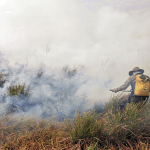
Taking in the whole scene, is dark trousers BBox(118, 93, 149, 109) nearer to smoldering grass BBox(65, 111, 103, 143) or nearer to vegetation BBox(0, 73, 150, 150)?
vegetation BBox(0, 73, 150, 150)

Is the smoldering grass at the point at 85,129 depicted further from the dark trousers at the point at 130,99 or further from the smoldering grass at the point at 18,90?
the smoldering grass at the point at 18,90

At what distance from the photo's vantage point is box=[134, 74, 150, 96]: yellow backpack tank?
4848 millimetres

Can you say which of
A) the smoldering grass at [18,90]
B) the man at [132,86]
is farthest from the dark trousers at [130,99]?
the smoldering grass at [18,90]

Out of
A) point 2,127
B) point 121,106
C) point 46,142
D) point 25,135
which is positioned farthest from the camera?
point 121,106

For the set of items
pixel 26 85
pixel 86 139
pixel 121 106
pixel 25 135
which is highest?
pixel 26 85

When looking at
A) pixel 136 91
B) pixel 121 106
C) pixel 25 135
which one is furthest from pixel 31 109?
pixel 136 91

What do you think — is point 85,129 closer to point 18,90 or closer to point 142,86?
point 142,86

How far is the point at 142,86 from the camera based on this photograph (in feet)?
15.9

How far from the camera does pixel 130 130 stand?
3842mm

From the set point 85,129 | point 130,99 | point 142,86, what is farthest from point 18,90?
point 142,86

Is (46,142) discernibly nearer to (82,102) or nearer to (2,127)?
(2,127)

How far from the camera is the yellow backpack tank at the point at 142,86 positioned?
191 inches

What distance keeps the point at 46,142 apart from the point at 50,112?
205 centimetres

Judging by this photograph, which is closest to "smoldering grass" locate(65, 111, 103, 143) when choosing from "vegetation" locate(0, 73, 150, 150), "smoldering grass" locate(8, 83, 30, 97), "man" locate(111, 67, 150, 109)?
"vegetation" locate(0, 73, 150, 150)
